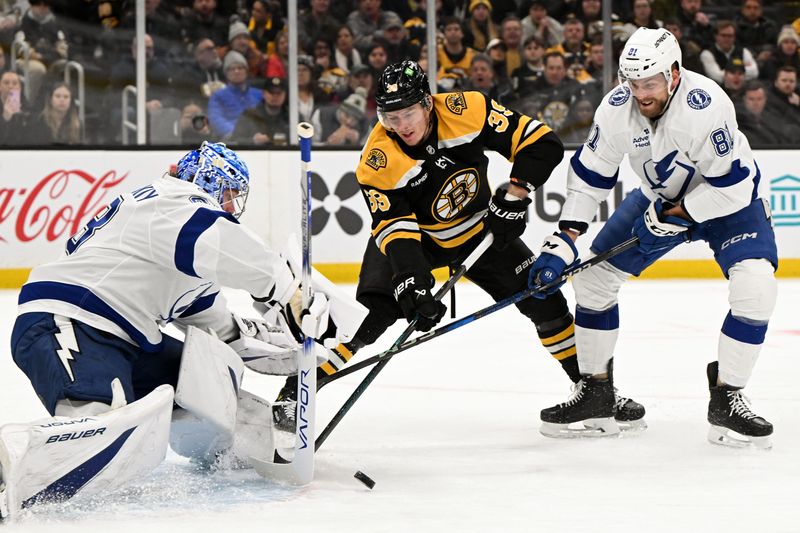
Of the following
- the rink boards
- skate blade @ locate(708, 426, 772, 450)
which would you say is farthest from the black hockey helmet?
the rink boards

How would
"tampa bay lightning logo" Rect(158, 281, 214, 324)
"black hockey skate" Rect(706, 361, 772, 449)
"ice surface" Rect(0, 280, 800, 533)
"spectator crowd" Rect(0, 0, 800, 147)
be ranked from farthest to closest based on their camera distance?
"spectator crowd" Rect(0, 0, 800, 147), "black hockey skate" Rect(706, 361, 772, 449), "tampa bay lightning logo" Rect(158, 281, 214, 324), "ice surface" Rect(0, 280, 800, 533)

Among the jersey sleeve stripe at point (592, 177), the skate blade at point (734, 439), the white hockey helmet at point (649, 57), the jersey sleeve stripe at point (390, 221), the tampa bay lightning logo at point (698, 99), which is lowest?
the skate blade at point (734, 439)

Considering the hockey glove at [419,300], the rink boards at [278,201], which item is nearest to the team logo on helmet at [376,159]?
the hockey glove at [419,300]

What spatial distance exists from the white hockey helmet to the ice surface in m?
0.97

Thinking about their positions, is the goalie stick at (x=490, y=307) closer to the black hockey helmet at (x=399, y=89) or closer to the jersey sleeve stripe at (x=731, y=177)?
the jersey sleeve stripe at (x=731, y=177)

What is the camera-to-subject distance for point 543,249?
321cm

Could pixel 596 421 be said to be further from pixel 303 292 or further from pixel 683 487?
pixel 303 292

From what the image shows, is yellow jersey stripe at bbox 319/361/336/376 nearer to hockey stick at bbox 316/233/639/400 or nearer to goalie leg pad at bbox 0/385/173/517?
hockey stick at bbox 316/233/639/400

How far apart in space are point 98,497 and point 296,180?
14.3ft

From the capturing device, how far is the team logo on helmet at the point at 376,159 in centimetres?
317

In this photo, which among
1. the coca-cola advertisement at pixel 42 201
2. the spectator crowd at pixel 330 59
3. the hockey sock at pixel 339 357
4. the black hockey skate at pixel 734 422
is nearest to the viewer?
the black hockey skate at pixel 734 422

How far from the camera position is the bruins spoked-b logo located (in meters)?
3.27

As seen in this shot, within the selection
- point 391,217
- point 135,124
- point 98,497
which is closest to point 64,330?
point 98,497

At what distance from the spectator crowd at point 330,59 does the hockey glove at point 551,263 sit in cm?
377
